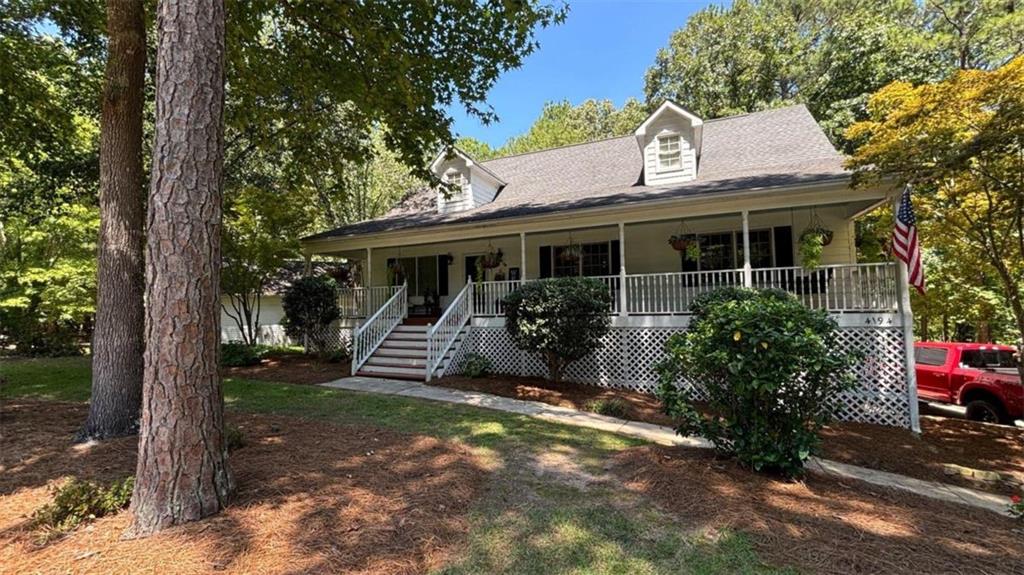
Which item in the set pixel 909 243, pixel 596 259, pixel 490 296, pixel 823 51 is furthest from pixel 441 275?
pixel 823 51

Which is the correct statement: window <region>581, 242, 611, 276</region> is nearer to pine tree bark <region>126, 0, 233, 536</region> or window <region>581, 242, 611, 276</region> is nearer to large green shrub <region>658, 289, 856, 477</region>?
large green shrub <region>658, 289, 856, 477</region>

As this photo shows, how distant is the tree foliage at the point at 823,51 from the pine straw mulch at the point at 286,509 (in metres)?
19.0

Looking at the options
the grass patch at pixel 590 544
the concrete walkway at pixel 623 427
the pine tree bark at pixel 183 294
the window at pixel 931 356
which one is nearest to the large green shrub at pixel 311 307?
the concrete walkway at pixel 623 427

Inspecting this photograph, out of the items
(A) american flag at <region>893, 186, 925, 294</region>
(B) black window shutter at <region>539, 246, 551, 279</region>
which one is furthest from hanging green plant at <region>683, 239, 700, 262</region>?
→ (B) black window shutter at <region>539, 246, 551, 279</region>

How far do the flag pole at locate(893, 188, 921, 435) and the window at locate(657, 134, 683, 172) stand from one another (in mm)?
4485

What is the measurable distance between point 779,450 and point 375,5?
26.0ft

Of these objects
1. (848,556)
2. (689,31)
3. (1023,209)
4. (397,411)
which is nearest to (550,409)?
(397,411)

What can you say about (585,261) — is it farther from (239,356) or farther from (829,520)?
(829,520)

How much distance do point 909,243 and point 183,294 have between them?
9.35 m

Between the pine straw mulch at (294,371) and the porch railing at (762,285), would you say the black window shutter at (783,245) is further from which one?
the pine straw mulch at (294,371)

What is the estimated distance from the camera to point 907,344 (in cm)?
754

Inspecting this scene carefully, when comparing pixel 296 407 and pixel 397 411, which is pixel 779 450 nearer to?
pixel 397 411

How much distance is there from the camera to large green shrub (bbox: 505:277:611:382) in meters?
8.95

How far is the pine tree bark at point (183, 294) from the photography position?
9.98 feet
